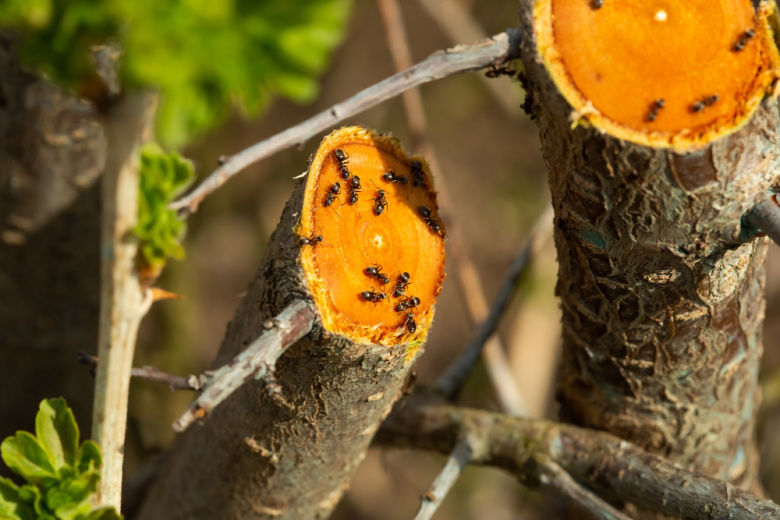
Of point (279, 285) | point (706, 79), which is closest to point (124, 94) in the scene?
point (279, 285)

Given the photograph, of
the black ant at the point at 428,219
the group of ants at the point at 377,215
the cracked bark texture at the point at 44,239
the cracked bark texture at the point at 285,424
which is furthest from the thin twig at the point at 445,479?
the cracked bark texture at the point at 44,239

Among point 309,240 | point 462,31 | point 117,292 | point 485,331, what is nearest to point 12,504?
point 117,292

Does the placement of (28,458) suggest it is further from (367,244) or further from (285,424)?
(367,244)

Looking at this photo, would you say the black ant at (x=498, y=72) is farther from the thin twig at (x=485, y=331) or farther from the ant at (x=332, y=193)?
the thin twig at (x=485, y=331)

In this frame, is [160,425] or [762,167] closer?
[762,167]

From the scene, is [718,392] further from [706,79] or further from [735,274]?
[706,79]

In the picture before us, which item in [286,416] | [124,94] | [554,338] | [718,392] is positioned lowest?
[286,416]
